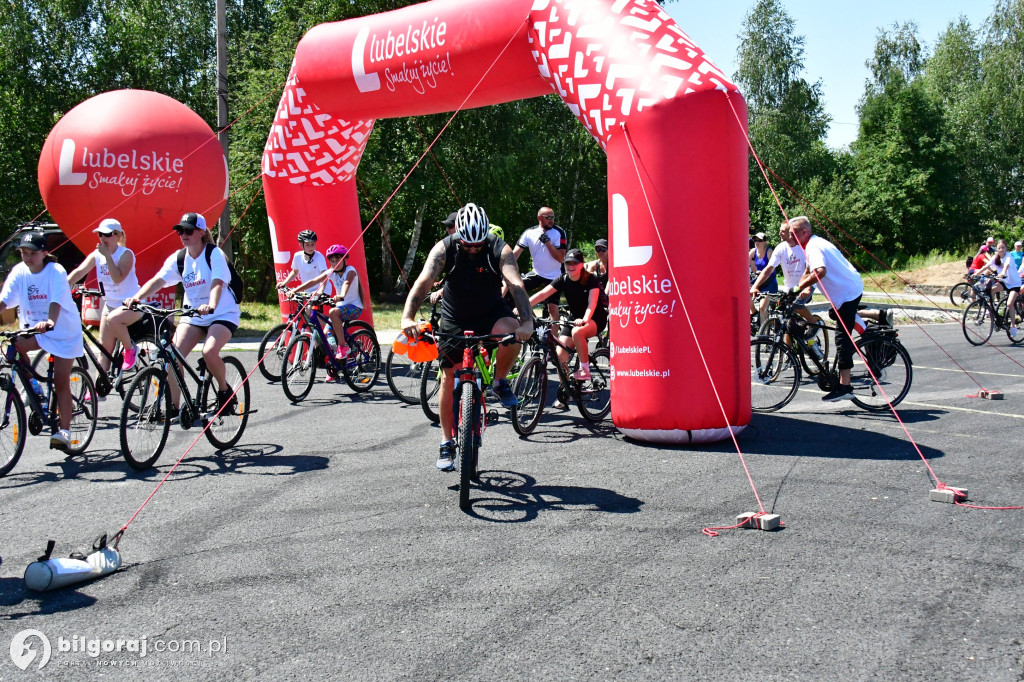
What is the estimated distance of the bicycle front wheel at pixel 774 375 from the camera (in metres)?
9.55

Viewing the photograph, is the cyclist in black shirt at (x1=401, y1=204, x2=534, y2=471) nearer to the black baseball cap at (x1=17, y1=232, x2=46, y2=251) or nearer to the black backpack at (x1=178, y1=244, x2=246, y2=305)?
the black backpack at (x1=178, y1=244, x2=246, y2=305)

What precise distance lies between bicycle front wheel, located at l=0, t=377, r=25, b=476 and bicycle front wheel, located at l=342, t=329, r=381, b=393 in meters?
4.17

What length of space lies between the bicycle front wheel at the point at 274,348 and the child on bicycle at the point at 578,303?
10.5 ft

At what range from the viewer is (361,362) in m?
10.7

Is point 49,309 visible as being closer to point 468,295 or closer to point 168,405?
point 168,405

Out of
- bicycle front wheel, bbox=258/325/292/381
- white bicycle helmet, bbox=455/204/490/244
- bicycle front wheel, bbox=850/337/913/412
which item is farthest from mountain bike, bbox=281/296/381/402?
bicycle front wheel, bbox=850/337/913/412

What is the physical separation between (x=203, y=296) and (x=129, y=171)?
7.87m

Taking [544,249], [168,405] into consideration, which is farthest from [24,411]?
[544,249]

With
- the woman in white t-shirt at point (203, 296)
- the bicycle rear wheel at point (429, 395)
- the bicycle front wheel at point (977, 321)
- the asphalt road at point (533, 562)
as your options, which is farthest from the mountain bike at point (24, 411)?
the bicycle front wheel at point (977, 321)

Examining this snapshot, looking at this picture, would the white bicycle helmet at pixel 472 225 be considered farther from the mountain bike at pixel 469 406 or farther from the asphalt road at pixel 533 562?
the asphalt road at pixel 533 562

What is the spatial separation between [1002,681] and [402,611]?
2.48 metres

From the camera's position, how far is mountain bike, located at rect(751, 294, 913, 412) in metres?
9.38

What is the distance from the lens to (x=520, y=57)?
9.59m

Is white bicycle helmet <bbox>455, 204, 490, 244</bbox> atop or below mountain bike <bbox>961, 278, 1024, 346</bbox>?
atop
